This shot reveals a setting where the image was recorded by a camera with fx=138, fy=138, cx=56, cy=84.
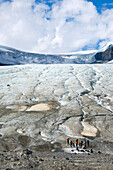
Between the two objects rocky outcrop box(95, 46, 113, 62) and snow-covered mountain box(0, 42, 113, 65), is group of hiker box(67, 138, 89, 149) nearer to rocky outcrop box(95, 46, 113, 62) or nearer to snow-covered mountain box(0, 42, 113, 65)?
snow-covered mountain box(0, 42, 113, 65)

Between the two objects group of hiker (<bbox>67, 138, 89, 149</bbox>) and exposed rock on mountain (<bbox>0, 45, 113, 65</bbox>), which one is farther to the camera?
exposed rock on mountain (<bbox>0, 45, 113, 65</bbox>)

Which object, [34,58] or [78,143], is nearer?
[78,143]

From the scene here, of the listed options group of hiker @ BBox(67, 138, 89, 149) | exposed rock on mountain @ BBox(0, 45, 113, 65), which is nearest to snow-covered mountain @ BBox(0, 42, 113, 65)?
exposed rock on mountain @ BBox(0, 45, 113, 65)

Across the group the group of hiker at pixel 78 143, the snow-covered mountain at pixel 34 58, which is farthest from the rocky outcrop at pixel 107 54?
the group of hiker at pixel 78 143

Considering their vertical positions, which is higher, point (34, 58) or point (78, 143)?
point (34, 58)

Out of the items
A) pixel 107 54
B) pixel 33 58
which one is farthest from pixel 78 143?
pixel 107 54

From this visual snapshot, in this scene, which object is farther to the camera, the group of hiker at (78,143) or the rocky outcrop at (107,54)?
the rocky outcrop at (107,54)

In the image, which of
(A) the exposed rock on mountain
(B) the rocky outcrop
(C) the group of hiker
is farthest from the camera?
(B) the rocky outcrop

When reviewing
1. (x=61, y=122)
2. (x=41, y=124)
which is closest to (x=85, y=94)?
(x=61, y=122)

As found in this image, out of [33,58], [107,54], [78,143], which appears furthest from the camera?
[107,54]

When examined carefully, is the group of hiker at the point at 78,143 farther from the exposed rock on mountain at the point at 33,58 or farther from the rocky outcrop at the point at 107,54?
the rocky outcrop at the point at 107,54

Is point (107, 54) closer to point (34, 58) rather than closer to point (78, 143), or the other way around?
point (34, 58)

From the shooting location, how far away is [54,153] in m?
4.18

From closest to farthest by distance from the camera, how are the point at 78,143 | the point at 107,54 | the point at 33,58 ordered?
the point at 78,143
the point at 33,58
the point at 107,54
